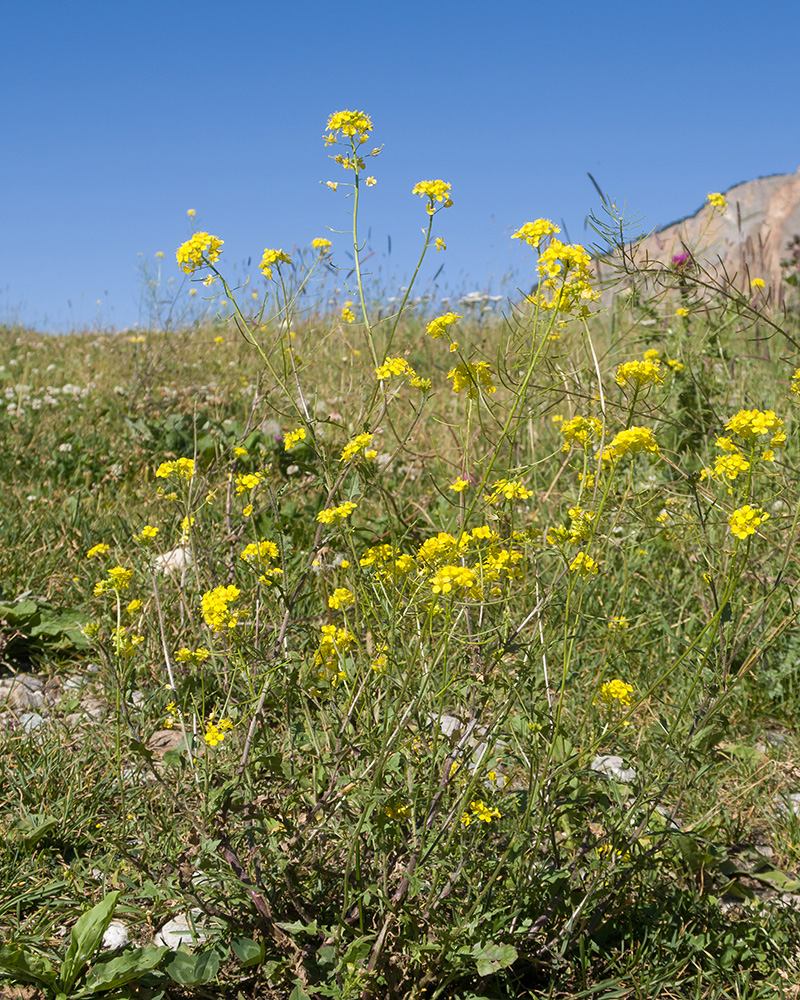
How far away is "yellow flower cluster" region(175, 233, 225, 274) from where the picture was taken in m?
1.66

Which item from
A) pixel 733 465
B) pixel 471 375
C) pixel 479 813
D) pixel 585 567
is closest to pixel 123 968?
pixel 479 813

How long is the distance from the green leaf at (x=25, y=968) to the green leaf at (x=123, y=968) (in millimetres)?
70

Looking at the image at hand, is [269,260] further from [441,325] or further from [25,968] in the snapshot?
[25,968]

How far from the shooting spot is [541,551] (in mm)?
1629

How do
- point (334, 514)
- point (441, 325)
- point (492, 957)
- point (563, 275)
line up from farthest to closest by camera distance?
point (441, 325) → point (334, 514) → point (563, 275) → point (492, 957)

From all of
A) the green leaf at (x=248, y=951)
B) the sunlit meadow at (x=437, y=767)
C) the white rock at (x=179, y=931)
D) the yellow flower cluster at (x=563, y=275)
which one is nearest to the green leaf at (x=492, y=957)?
the sunlit meadow at (x=437, y=767)

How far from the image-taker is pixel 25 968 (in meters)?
1.43

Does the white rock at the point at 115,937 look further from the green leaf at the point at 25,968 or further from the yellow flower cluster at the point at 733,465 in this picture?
the yellow flower cluster at the point at 733,465

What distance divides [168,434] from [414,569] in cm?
288

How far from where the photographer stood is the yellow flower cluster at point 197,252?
166 centimetres

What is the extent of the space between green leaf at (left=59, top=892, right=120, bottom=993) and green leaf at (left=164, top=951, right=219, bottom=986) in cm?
15

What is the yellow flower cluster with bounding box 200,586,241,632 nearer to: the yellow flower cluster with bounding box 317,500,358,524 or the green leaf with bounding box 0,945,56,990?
the yellow flower cluster with bounding box 317,500,358,524

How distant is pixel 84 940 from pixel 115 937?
265 mm

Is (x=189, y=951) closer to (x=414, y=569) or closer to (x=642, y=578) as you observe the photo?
(x=414, y=569)
